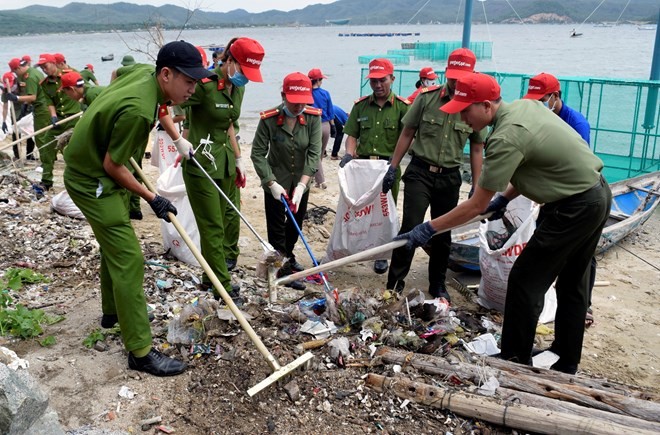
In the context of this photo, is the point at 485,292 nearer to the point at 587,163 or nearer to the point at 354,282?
the point at 354,282

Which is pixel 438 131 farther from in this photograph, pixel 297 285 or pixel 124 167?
pixel 124 167

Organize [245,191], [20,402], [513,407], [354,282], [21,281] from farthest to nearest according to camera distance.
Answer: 1. [245,191]
2. [354,282]
3. [21,281]
4. [513,407]
5. [20,402]

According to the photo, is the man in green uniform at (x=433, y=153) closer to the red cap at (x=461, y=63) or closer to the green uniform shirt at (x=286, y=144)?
the red cap at (x=461, y=63)

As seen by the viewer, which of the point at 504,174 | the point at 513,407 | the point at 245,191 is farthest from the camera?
the point at 245,191

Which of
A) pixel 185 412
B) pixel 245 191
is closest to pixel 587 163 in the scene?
pixel 185 412

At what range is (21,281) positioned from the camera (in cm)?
481

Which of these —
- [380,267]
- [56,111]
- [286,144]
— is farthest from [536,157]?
[56,111]

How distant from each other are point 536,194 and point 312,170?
234cm

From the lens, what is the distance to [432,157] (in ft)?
16.0

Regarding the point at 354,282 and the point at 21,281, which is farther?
the point at 354,282

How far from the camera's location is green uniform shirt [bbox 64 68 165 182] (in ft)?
10.0

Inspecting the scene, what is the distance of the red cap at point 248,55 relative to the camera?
4102mm

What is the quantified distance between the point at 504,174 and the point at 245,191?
6085 mm

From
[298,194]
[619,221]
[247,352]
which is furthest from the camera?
[619,221]
